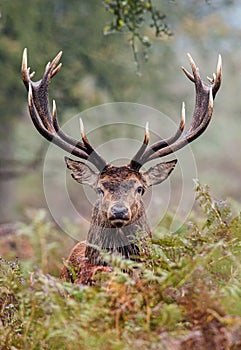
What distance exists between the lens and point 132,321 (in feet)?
11.8

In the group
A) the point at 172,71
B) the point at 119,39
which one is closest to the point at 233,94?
the point at 172,71

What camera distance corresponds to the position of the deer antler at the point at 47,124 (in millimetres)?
6480

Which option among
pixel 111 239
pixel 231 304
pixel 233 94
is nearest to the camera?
pixel 231 304

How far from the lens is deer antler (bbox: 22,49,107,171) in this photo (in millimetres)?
6480

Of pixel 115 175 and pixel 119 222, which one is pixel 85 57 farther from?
pixel 119 222

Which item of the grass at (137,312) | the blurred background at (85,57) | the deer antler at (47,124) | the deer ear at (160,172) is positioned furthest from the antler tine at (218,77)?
the blurred background at (85,57)

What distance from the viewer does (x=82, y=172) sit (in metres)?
6.83

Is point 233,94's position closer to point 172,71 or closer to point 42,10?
point 172,71

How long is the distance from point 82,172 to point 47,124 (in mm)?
588

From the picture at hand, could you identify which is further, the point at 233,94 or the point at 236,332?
the point at 233,94

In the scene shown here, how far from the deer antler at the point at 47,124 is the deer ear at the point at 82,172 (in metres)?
0.19

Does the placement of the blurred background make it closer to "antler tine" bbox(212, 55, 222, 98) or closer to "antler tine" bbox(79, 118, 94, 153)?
"antler tine" bbox(212, 55, 222, 98)

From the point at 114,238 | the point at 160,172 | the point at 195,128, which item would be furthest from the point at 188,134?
the point at 114,238

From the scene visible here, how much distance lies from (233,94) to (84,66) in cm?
1091
